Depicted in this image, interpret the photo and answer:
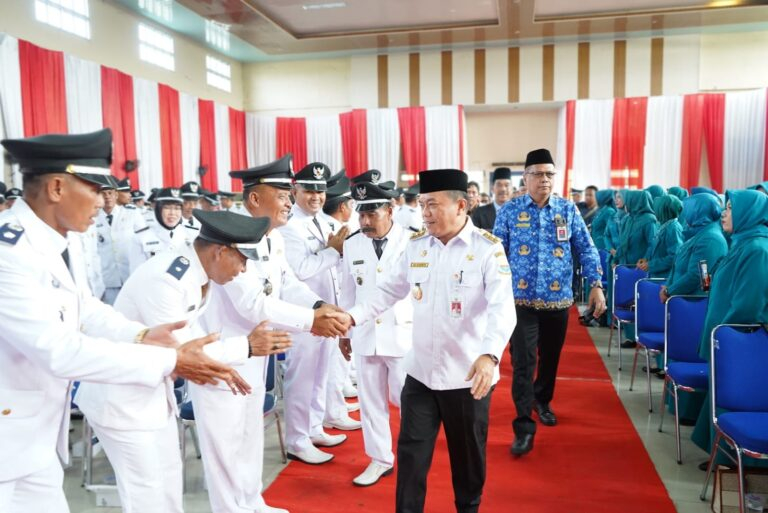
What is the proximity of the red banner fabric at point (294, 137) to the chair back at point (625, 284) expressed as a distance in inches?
456

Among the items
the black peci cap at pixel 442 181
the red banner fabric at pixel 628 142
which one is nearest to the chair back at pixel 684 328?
the black peci cap at pixel 442 181

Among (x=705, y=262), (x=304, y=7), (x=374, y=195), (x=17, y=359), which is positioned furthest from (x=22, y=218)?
(x=304, y=7)

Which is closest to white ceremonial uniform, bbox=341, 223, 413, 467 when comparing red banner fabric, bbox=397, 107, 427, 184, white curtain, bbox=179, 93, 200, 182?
white curtain, bbox=179, 93, 200, 182

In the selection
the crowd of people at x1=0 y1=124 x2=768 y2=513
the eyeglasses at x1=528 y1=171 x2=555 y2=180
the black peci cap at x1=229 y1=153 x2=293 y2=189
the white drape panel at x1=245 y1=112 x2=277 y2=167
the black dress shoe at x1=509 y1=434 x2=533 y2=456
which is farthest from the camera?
the white drape panel at x1=245 y1=112 x2=277 y2=167

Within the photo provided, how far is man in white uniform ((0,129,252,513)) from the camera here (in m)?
1.60

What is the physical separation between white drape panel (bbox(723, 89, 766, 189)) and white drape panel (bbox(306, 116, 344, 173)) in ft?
32.3

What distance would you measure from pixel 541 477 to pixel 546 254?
140 cm

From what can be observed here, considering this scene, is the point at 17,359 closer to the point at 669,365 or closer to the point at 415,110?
the point at 669,365

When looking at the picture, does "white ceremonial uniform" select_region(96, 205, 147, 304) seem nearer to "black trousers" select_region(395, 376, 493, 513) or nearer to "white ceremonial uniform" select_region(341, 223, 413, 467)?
"white ceremonial uniform" select_region(341, 223, 413, 467)

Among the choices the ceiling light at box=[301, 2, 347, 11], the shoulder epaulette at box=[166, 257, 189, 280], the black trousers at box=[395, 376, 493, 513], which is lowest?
the black trousers at box=[395, 376, 493, 513]

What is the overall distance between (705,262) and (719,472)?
1.82 meters

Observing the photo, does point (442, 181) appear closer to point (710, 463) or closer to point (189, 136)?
point (710, 463)

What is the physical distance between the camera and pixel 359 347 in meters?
3.38

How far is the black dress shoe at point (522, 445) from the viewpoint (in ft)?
12.3
